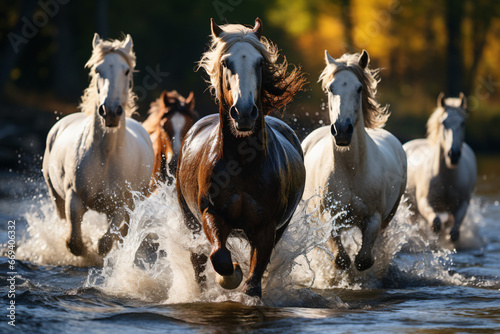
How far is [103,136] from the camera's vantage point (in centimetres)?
703

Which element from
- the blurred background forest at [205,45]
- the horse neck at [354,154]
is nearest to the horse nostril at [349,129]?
the horse neck at [354,154]

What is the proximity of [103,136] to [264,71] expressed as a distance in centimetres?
253

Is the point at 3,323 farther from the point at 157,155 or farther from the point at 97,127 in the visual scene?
the point at 157,155

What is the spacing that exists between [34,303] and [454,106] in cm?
641

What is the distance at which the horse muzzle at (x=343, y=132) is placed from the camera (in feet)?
19.6

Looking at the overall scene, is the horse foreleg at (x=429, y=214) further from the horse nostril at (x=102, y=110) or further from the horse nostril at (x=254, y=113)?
the horse nostril at (x=254, y=113)

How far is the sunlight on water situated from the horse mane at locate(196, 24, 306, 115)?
3.96 ft

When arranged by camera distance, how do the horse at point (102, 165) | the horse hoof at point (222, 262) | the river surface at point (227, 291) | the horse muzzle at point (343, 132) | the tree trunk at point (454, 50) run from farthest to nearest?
the tree trunk at point (454, 50), the horse at point (102, 165), the horse muzzle at point (343, 132), the river surface at point (227, 291), the horse hoof at point (222, 262)

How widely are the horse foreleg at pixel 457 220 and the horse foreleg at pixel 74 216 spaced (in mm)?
4862

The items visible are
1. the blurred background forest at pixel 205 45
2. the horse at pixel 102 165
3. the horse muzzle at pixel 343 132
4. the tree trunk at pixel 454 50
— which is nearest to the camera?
the horse muzzle at pixel 343 132

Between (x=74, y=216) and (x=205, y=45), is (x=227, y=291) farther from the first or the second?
(x=205, y=45)

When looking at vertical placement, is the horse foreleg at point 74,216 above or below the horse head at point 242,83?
below

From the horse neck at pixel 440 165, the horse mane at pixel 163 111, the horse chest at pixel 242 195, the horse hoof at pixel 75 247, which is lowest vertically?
the horse hoof at pixel 75 247

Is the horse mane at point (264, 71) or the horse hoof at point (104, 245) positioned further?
the horse hoof at point (104, 245)
